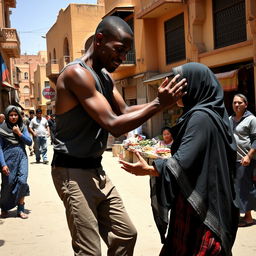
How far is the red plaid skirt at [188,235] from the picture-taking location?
2.39m

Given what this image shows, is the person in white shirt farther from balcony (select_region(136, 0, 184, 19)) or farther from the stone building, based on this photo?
balcony (select_region(136, 0, 184, 19))

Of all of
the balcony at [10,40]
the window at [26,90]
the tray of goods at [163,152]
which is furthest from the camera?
the window at [26,90]

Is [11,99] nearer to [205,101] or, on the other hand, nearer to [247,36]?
[247,36]

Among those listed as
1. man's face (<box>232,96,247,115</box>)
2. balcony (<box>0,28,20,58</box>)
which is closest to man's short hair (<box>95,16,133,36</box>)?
man's face (<box>232,96,247,115</box>)

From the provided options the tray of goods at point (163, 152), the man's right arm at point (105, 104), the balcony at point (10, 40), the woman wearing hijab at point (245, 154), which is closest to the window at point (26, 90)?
the balcony at point (10, 40)

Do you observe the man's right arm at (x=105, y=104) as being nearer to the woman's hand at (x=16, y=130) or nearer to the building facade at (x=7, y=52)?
the woman's hand at (x=16, y=130)

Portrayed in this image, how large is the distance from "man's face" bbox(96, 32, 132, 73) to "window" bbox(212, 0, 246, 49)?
329 inches

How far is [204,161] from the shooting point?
7.69 feet

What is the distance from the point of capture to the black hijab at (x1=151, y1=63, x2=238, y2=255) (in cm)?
233

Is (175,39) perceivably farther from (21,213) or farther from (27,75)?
(27,75)

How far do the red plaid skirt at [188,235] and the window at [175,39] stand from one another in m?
11.7

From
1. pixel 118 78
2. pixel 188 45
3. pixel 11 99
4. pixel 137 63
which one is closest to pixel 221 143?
pixel 188 45

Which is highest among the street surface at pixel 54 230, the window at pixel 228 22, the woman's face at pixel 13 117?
the window at pixel 228 22

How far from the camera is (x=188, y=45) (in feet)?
42.7
